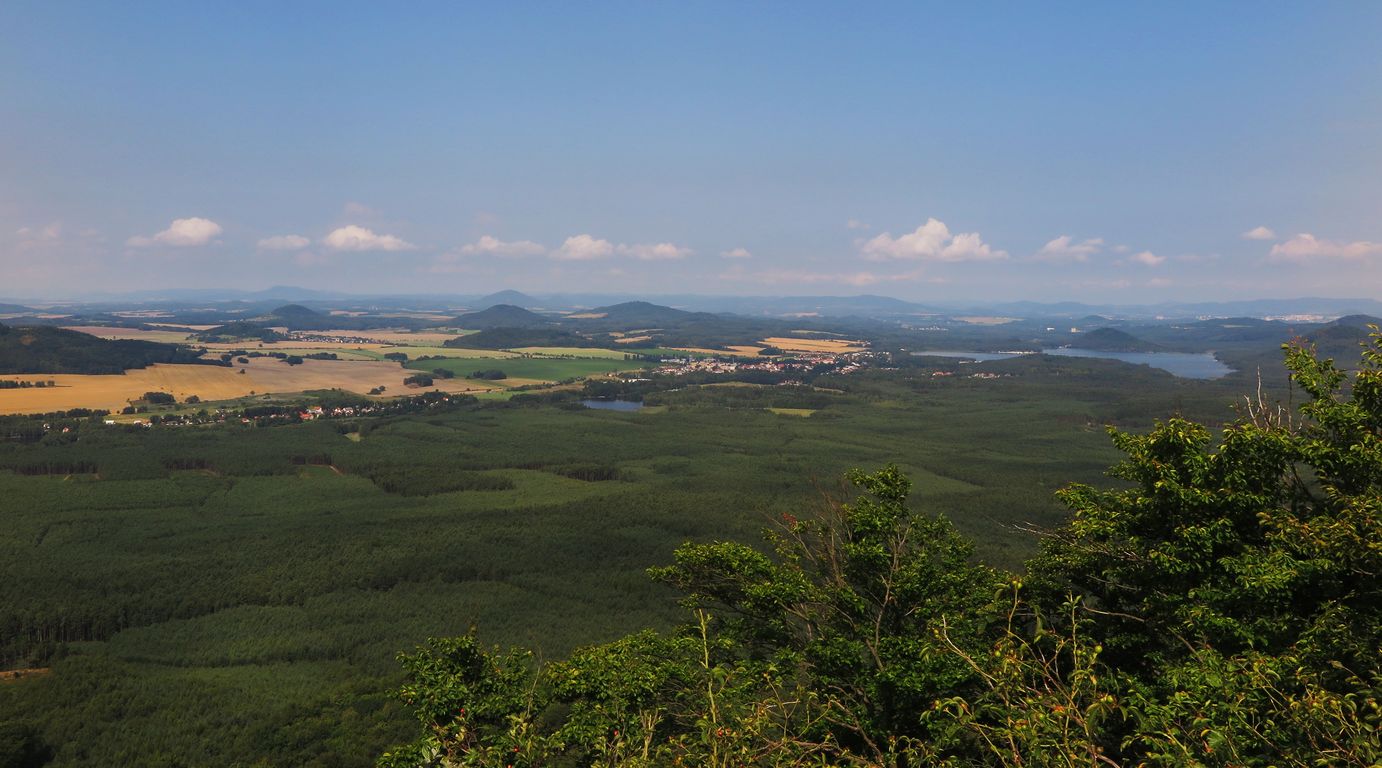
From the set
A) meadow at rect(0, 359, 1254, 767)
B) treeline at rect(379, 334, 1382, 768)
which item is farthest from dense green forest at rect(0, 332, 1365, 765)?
treeline at rect(379, 334, 1382, 768)

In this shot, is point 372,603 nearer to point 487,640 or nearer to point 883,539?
point 487,640

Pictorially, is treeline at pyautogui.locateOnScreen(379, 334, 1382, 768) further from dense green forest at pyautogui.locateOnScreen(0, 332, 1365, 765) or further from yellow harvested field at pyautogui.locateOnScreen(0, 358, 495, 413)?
yellow harvested field at pyautogui.locateOnScreen(0, 358, 495, 413)

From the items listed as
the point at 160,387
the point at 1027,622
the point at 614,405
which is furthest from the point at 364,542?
the point at 160,387

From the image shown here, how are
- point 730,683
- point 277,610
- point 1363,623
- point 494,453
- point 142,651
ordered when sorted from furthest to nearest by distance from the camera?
1. point 494,453
2. point 277,610
3. point 142,651
4. point 730,683
5. point 1363,623

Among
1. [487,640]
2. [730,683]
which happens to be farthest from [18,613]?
[730,683]

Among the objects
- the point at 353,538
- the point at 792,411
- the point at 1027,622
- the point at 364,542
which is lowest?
the point at 364,542

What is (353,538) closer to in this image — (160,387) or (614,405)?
(614,405)

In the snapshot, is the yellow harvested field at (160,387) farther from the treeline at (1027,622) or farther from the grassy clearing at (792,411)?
the treeline at (1027,622)
